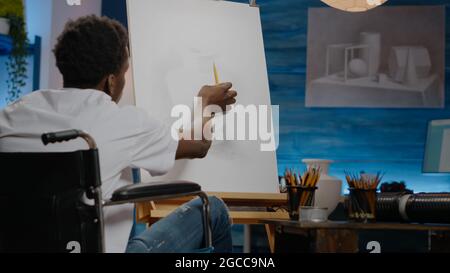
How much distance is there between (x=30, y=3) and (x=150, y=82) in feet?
4.49

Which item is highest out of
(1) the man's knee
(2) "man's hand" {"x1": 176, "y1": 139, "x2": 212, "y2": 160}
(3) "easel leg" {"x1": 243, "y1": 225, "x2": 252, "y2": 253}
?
(2) "man's hand" {"x1": 176, "y1": 139, "x2": 212, "y2": 160}

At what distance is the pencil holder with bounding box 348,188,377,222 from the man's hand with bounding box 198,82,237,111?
0.51 m

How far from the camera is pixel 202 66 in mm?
2389

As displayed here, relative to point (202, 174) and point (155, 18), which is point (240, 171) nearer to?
point (202, 174)

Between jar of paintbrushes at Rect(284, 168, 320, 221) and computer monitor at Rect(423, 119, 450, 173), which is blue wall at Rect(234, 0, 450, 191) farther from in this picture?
jar of paintbrushes at Rect(284, 168, 320, 221)

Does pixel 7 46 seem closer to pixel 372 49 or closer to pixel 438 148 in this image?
pixel 372 49

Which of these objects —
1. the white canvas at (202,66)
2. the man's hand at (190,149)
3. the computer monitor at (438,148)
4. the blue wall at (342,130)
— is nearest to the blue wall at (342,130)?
the blue wall at (342,130)

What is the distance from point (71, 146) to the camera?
60.4 inches

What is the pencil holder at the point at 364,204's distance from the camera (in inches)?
80.4

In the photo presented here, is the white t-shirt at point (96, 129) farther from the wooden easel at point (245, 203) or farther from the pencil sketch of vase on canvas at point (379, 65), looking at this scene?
the pencil sketch of vase on canvas at point (379, 65)

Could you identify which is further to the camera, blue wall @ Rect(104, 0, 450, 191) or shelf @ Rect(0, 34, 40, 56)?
blue wall @ Rect(104, 0, 450, 191)

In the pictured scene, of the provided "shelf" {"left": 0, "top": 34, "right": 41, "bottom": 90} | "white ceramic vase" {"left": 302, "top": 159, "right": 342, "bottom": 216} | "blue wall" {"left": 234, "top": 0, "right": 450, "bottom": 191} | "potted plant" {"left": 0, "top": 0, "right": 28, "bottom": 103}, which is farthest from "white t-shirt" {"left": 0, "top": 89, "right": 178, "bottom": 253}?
"blue wall" {"left": 234, "top": 0, "right": 450, "bottom": 191}

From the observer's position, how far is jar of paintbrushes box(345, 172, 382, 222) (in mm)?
2039
